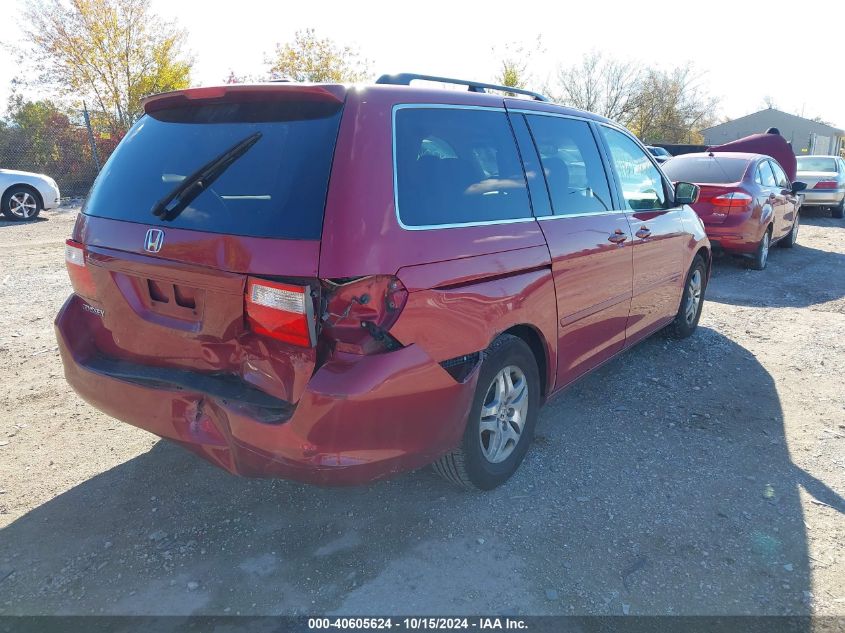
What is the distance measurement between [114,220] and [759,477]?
3.53 meters

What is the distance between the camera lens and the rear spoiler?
236cm

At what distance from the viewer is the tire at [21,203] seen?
11.9 m

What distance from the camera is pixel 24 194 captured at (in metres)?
12.1

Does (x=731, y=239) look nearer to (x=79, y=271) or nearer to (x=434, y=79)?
(x=434, y=79)

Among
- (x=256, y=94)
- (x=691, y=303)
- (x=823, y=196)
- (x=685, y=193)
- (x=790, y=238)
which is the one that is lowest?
(x=790, y=238)

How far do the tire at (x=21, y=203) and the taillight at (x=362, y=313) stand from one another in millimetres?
12630

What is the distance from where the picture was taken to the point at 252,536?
273cm

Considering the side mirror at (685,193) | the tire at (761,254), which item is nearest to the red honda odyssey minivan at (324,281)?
the side mirror at (685,193)

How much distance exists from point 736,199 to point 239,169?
24.7 feet

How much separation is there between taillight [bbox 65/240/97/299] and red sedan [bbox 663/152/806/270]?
7.65m

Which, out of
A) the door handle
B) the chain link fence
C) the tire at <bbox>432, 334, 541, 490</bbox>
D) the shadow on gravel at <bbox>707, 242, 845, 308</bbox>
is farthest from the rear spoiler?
the chain link fence

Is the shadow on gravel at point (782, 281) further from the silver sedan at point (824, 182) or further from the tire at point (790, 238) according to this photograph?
the silver sedan at point (824, 182)

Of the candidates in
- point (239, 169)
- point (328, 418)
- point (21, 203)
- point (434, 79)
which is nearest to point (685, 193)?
point (434, 79)

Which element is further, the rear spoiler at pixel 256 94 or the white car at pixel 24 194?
the white car at pixel 24 194
